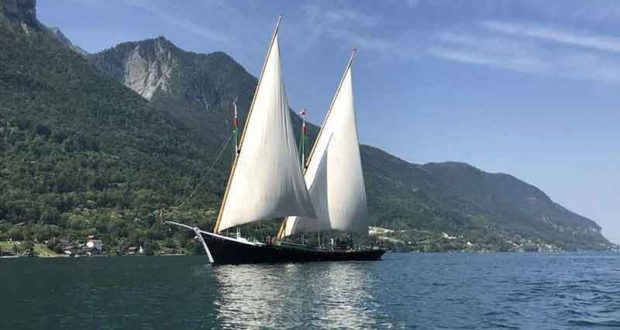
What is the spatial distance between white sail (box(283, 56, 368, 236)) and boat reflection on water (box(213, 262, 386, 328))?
25808 millimetres

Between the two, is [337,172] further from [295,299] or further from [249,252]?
[295,299]

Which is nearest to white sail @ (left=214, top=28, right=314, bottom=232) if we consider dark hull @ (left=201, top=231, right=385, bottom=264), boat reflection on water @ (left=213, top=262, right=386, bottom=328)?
dark hull @ (left=201, top=231, right=385, bottom=264)

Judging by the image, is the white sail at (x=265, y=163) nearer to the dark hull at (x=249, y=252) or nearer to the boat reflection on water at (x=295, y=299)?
the dark hull at (x=249, y=252)

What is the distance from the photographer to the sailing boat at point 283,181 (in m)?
90.1

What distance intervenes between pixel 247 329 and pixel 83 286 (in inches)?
1472

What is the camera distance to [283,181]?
91625mm

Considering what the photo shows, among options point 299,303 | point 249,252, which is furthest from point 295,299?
point 249,252

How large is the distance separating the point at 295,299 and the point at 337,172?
188 feet

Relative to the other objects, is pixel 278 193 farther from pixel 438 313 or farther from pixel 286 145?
pixel 438 313

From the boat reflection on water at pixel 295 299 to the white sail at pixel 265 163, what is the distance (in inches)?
392

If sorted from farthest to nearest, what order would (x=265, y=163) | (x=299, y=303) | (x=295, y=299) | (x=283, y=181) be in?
(x=283, y=181) → (x=265, y=163) → (x=295, y=299) → (x=299, y=303)

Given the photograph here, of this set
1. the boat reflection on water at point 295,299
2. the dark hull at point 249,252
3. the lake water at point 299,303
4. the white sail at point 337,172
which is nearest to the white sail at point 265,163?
the dark hull at point 249,252

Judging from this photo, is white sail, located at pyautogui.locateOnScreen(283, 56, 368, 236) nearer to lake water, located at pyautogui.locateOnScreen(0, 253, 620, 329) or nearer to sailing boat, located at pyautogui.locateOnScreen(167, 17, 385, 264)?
sailing boat, located at pyautogui.locateOnScreen(167, 17, 385, 264)

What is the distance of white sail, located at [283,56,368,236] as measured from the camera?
355ft
